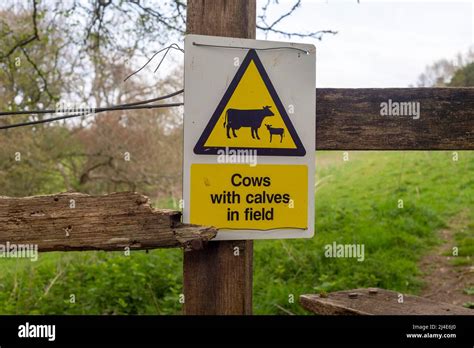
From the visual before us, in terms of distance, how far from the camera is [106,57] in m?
8.45

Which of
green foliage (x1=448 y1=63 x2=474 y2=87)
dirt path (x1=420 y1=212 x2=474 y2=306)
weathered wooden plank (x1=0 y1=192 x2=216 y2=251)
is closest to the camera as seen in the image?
weathered wooden plank (x1=0 y1=192 x2=216 y2=251)

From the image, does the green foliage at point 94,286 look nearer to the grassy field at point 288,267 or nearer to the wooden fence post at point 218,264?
the grassy field at point 288,267

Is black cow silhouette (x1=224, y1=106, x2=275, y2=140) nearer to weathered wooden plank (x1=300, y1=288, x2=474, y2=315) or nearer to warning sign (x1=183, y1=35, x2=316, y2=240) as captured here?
warning sign (x1=183, y1=35, x2=316, y2=240)

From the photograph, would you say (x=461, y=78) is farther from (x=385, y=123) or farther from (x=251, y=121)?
(x=251, y=121)

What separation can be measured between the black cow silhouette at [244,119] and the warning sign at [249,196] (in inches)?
5.6

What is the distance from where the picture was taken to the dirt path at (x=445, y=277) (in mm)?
5289

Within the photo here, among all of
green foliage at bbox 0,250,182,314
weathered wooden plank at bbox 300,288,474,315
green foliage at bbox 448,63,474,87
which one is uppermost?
green foliage at bbox 448,63,474,87

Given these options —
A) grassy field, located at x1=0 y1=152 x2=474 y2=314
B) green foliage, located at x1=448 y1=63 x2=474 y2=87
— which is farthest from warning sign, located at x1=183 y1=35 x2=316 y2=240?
green foliage, located at x1=448 y1=63 x2=474 y2=87

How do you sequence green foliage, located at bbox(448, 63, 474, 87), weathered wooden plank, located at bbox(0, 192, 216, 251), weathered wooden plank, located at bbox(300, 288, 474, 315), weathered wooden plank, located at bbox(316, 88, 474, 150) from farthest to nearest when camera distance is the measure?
1. green foliage, located at bbox(448, 63, 474, 87)
2. weathered wooden plank, located at bbox(300, 288, 474, 315)
3. weathered wooden plank, located at bbox(316, 88, 474, 150)
4. weathered wooden plank, located at bbox(0, 192, 216, 251)

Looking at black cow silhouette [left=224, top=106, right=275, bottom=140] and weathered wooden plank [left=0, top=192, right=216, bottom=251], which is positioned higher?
black cow silhouette [left=224, top=106, right=275, bottom=140]

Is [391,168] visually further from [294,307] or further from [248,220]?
[248,220]

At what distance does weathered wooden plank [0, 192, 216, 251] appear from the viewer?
182cm

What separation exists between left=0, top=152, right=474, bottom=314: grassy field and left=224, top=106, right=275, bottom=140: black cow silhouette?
217 cm

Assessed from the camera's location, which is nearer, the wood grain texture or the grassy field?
the wood grain texture
